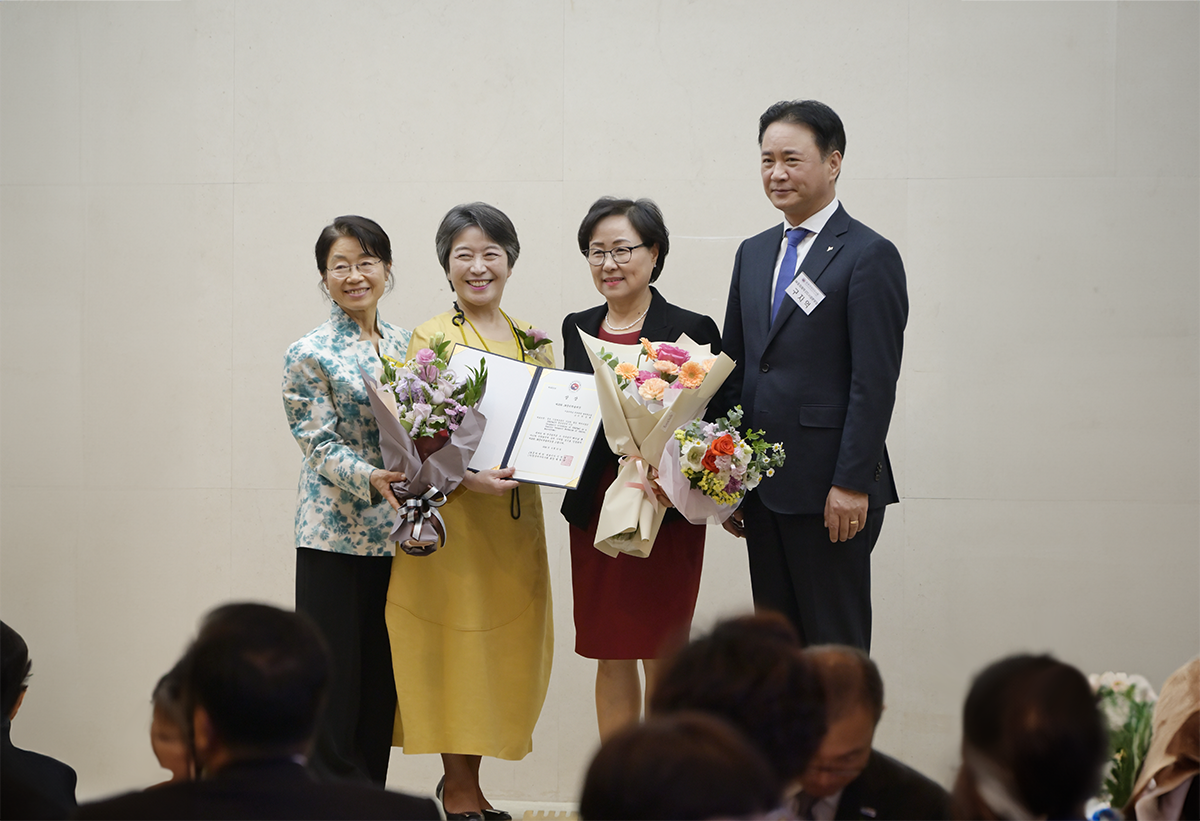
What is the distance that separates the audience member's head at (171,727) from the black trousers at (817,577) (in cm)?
156

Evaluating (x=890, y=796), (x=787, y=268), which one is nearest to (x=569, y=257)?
(x=787, y=268)

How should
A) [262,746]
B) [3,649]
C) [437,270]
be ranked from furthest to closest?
[437,270] → [3,649] → [262,746]

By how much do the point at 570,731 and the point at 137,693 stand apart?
170 centimetres

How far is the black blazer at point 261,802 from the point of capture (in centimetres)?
123

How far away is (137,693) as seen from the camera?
13.3 ft

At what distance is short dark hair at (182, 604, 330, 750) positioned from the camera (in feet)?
4.42

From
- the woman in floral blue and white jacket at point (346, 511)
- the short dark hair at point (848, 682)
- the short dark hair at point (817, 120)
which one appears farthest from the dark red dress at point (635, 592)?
the short dark hair at point (848, 682)

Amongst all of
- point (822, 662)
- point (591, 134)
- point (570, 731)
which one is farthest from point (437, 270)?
point (822, 662)

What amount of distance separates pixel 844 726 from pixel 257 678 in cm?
92

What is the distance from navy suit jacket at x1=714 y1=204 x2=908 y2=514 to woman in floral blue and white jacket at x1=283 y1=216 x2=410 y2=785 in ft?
3.56

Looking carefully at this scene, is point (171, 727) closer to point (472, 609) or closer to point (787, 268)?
point (472, 609)

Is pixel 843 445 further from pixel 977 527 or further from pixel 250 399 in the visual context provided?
pixel 250 399

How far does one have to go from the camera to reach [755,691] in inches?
54.3

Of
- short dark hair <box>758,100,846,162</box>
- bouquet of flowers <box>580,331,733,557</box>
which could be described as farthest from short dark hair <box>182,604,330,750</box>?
short dark hair <box>758,100,846,162</box>
